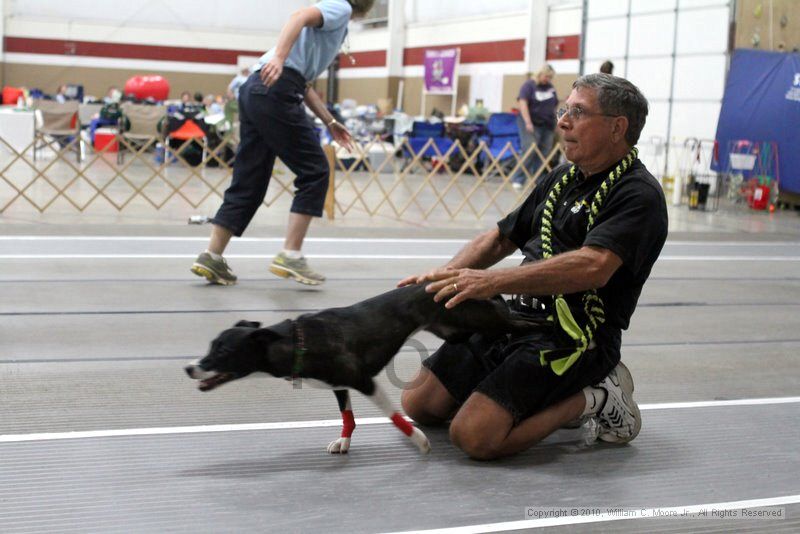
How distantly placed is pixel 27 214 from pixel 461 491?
6.48m

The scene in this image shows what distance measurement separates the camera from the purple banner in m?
20.2

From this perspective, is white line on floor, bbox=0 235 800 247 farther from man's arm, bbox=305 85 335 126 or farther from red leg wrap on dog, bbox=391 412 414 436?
red leg wrap on dog, bbox=391 412 414 436

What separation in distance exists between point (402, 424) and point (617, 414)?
0.64 m

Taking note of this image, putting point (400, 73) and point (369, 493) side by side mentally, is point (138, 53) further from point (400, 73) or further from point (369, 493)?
point (369, 493)

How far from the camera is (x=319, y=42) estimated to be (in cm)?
475

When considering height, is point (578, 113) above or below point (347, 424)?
above

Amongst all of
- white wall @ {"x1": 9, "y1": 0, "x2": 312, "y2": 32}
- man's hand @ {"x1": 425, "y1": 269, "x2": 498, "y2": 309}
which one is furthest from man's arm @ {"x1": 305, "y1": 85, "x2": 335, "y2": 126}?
white wall @ {"x1": 9, "y1": 0, "x2": 312, "y2": 32}

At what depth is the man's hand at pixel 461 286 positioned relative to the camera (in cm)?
238

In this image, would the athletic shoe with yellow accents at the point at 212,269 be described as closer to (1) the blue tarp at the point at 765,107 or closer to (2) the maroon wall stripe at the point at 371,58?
(1) the blue tarp at the point at 765,107

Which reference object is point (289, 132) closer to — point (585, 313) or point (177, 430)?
point (177, 430)

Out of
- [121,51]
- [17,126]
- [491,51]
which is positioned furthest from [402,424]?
[121,51]

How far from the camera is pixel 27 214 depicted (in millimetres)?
7816

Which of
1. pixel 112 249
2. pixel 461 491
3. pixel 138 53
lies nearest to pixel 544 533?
pixel 461 491

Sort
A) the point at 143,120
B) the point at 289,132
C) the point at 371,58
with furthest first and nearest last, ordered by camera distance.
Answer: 1. the point at 371,58
2. the point at 143,120
3. the point at 289,132
